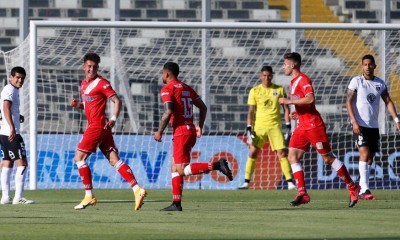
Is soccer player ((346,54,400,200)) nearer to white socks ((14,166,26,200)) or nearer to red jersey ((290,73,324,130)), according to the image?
red jersey ((290,73,324,130))

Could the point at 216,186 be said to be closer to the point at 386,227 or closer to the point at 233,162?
the point at 233,162

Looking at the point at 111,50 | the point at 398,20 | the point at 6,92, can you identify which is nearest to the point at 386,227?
the point at 6,92

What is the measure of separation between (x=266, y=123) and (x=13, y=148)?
5545mm

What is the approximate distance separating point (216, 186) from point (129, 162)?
5.49ft

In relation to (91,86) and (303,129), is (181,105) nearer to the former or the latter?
(91,86)

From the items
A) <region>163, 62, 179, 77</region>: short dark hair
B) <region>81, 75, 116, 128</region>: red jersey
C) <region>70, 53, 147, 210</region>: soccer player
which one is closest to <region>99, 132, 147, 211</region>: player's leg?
<region>70, 53, 147, 210</region>: soccer player

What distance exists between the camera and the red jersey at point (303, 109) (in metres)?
15.1

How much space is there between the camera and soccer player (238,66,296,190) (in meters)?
20.4

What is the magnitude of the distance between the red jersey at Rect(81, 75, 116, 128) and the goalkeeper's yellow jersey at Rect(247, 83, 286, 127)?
6157mm

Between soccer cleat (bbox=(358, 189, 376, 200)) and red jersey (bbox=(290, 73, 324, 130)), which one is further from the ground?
red jersey (bbox=(290, 73, 324, 130))

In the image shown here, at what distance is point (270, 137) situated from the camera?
2052 cm

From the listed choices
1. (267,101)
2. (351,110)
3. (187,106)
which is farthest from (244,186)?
(187,106)

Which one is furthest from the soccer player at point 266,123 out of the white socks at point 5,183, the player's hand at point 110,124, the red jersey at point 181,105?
the red jersey at point 181,105

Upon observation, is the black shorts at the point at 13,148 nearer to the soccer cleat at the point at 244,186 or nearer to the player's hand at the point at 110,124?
the player's hand at the point at 110,124
